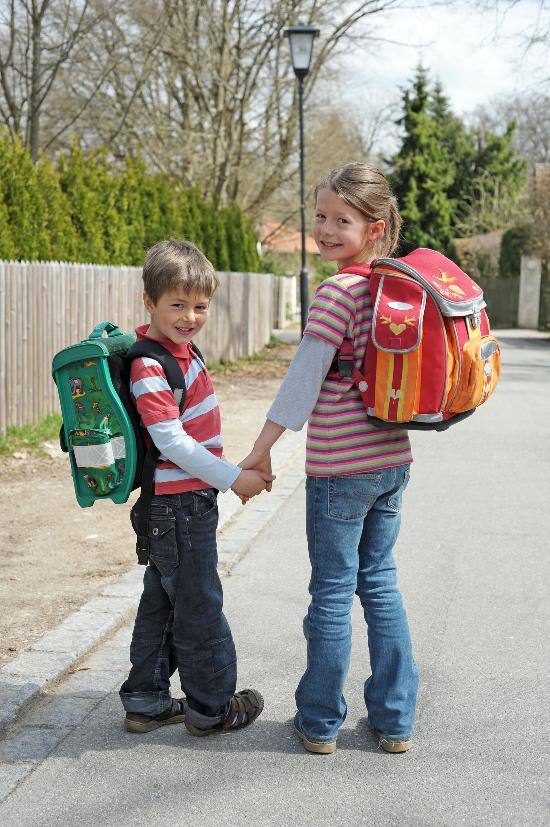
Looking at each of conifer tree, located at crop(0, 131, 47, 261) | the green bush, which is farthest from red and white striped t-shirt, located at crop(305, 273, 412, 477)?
the green bush

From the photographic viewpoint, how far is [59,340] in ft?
34.4

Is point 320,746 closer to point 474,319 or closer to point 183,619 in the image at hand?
point 183,619

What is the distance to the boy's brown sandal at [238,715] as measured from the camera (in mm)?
3385

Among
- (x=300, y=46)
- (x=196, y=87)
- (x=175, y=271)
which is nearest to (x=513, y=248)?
(x=196, y=87)

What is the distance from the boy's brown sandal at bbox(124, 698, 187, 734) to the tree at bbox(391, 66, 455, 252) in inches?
1825

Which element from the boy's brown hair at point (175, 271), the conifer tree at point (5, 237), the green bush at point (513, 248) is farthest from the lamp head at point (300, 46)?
the green bush at point (513, 248)

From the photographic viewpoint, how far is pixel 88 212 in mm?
12234

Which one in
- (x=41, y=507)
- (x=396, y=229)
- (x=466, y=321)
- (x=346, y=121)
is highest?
(x=346, y=121)

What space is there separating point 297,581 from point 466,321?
8.32 feet

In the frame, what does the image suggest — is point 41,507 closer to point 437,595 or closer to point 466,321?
point 437,595

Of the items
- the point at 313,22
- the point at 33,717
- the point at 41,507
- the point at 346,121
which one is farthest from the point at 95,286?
the point at 346,121

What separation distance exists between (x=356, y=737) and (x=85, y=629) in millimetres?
1358

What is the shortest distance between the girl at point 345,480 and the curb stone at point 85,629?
997 mm

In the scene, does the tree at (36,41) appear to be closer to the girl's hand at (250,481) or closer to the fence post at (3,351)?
the fence post at (3,351)
